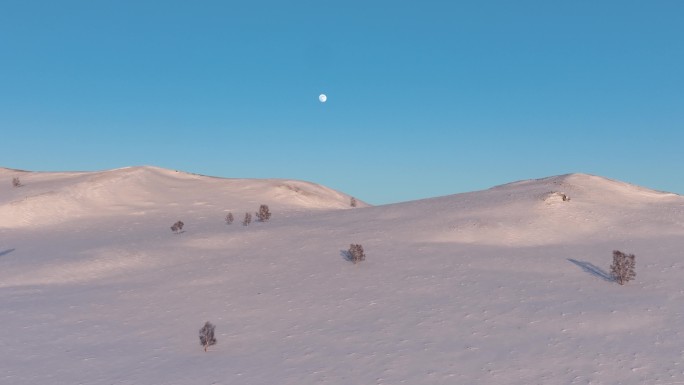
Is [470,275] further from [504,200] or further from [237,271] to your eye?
[504,200]

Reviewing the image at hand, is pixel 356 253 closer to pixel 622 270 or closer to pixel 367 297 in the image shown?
pixel 367 297

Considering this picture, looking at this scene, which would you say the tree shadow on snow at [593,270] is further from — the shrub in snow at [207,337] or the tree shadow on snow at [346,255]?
the shrub in snow at [207,337]

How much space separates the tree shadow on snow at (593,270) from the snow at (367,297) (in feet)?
0.38

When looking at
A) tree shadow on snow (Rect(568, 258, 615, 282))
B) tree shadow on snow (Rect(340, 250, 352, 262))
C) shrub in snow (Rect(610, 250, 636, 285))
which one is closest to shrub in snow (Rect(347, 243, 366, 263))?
tree shadow on snow (Rect(340, 250, 352, 262))

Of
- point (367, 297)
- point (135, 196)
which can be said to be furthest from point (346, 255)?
point (135, 196)

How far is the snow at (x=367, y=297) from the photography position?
10.6 metres

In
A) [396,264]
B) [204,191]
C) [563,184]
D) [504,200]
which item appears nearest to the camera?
[396,264]

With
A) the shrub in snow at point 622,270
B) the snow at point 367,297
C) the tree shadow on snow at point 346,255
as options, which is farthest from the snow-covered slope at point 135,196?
the shrub in snow at point 622,270

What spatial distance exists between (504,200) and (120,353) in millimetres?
19627

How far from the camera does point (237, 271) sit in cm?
1784

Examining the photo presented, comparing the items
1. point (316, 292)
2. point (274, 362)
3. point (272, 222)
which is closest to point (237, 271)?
point (316, 292)

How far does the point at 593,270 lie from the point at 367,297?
23.9 ft

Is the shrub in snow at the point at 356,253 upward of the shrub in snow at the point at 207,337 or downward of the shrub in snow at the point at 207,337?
upward

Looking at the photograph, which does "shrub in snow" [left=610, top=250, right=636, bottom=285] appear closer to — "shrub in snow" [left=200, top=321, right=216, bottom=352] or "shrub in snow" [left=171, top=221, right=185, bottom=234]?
"shrub in snow" [left=200, top=321, right=216, bottom=352]
